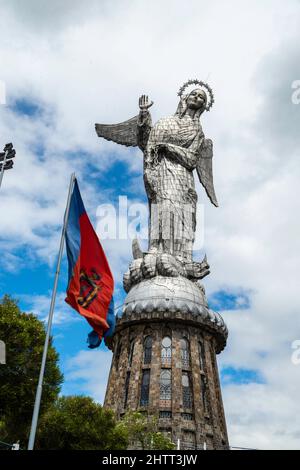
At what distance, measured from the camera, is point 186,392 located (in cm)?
3219

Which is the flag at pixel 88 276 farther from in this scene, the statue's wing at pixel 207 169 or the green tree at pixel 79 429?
the statue's wing at pixel 207 169

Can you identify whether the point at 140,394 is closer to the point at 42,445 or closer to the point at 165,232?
the point at 42,445

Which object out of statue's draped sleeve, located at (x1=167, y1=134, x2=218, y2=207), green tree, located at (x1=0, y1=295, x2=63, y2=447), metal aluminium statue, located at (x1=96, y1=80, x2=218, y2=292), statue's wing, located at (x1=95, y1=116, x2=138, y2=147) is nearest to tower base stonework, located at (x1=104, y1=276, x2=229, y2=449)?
metal aluminium statue, located at (x1=96, y1=80, x2=218, y2=292)

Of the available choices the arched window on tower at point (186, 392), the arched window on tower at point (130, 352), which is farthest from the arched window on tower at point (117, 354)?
the arched window on tower at point (186, 392)

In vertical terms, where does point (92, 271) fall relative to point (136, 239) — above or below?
below

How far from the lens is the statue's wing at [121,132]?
4331 centimetres

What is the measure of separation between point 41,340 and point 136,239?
15.2 meters

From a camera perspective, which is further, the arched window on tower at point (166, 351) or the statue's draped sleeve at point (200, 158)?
the statue's draped sleeve at point (200, 158)

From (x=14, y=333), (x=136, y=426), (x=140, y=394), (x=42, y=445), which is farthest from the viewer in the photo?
(x=140, y=394)

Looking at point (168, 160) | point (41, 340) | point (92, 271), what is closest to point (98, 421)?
point (41, 340)

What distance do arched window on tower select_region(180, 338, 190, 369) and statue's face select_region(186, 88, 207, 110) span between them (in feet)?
63.6

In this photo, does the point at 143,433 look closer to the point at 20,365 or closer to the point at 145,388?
the point at 145,388

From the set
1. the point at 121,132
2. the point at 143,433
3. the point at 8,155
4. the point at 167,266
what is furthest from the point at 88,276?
the point at 121,132

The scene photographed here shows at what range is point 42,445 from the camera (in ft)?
83.1
